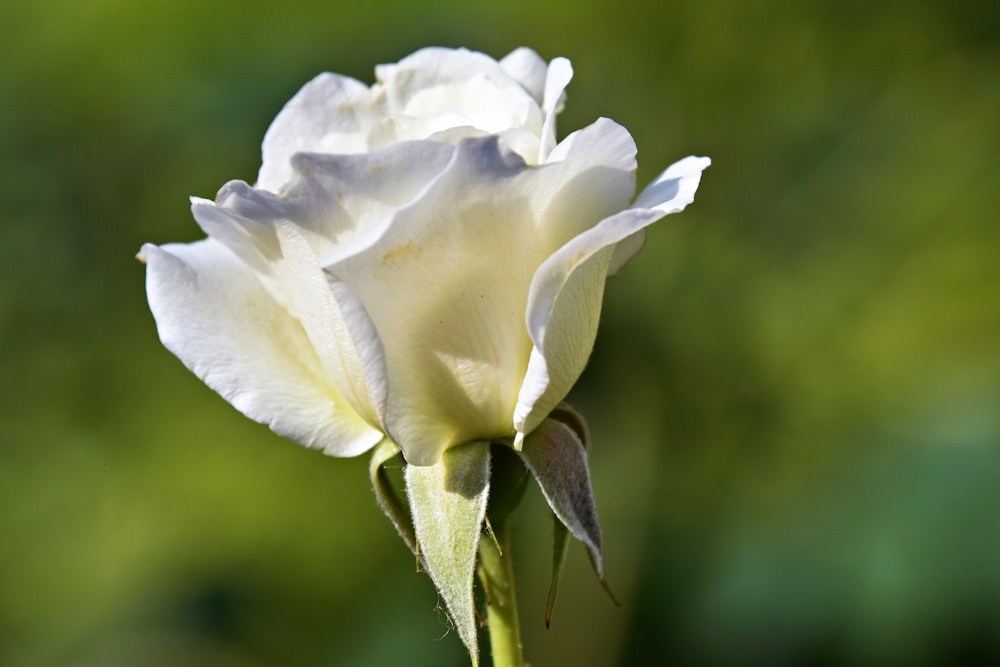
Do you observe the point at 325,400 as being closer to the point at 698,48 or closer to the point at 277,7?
the point at 698,48

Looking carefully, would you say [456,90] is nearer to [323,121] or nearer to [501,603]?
Answer: [323,121]

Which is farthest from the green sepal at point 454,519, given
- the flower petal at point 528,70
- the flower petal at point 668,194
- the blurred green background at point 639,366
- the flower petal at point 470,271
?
the blurred green background at point 639,366

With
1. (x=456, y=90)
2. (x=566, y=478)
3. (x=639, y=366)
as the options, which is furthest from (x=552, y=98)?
(x=639, y=366)

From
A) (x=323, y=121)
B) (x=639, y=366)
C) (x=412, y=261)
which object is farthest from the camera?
(x=639, y=366)

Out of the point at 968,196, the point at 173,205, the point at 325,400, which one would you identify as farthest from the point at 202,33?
the point at 325,400

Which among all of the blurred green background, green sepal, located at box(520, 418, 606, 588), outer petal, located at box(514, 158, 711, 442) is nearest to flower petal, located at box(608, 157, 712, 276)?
outer petal, located at box(514, 158, 711, 442)

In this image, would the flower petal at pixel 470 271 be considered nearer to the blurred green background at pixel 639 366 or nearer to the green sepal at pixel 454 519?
the green sepal at pixel 454 519
